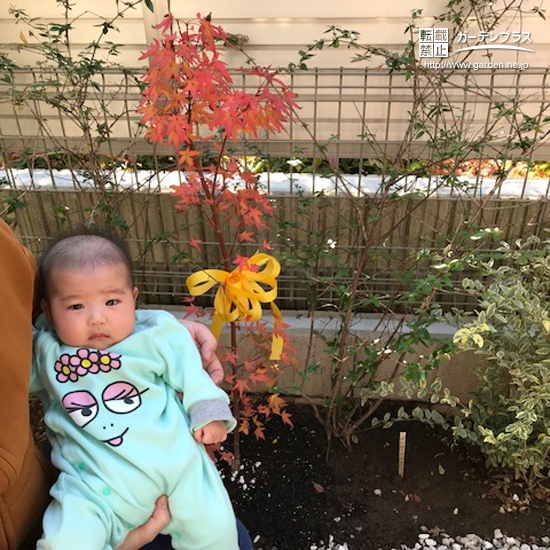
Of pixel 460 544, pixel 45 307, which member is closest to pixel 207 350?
pixel 45 307

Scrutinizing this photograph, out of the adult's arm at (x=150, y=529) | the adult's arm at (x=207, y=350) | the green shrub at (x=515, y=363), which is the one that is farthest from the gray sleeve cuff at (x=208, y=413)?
the green shrub at (x=515, y=363)

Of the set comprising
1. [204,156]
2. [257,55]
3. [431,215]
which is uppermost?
[257,55]

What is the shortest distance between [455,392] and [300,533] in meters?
1.09

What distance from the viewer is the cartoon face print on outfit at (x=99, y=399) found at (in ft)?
4.46

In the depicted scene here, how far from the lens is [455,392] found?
2795mm

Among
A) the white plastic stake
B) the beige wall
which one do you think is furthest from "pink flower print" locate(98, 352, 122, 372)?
the beige wall

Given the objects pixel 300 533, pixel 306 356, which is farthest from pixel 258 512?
pixel 306 356

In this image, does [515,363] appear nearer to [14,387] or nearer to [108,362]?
[108,362]

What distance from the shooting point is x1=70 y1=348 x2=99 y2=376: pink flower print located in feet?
4.56

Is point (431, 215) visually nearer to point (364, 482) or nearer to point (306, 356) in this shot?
Result: point (306, 356)

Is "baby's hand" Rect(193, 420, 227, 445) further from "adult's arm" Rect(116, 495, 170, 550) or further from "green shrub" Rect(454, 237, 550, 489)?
"green shrub" Rect(454, 237, 550, 489)

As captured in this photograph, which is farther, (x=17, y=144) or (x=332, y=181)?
(x=17, y=144)

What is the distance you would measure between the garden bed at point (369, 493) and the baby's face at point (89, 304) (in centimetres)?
137

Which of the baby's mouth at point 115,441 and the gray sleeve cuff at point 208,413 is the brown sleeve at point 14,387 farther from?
the gray sleeve cuff at point 208,413
